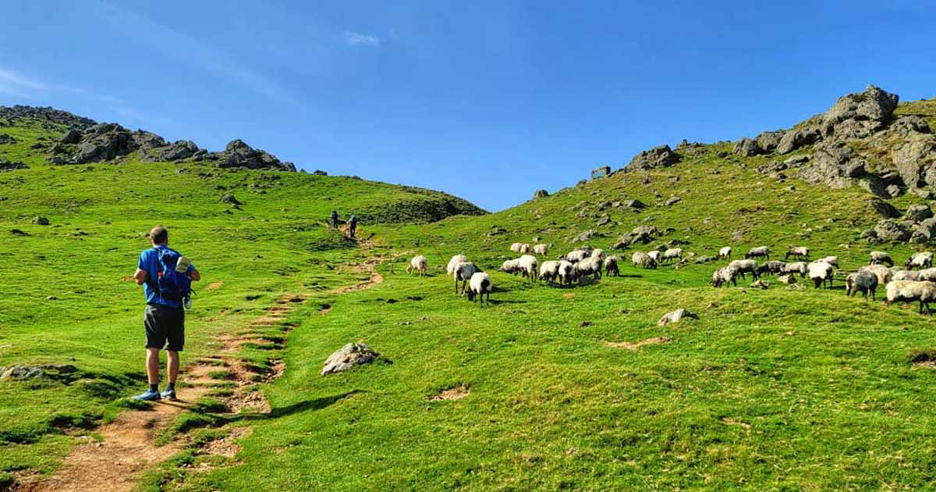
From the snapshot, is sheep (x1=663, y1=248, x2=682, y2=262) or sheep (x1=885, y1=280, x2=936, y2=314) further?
sheep (x1=663, y1=248, x2=682, y2=262)

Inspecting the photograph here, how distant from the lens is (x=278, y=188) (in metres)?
126

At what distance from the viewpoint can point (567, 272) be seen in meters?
39.3

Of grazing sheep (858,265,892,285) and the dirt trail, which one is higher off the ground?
grazing sheep (858,265,892,285)

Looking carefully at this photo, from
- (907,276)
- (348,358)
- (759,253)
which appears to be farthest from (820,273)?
(348,358)

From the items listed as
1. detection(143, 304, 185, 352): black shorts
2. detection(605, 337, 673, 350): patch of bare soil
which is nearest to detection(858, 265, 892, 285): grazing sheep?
detection(605, 337, 673, 350): patch of bare soil

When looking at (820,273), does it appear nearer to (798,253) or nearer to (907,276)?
(907,276)

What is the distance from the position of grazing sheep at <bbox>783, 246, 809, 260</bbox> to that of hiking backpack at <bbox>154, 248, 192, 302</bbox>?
55.7 metres

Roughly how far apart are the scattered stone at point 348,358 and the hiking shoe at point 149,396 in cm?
608

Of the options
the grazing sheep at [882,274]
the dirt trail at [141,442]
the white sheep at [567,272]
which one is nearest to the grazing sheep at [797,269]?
the grazing sheep at [882,274]

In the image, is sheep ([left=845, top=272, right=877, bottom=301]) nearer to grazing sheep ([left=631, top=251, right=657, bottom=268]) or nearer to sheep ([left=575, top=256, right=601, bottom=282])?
sheep ([left=575, top=256, right=601, bottom=282])

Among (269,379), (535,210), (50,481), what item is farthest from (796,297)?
(535,210)

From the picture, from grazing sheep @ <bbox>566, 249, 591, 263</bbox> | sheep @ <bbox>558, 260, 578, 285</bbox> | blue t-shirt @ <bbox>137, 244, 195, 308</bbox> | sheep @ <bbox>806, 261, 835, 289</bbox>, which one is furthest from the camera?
grazing sheep @ <bbox>566, 249, 591, 263</bbox>

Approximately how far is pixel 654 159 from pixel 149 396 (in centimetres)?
11846

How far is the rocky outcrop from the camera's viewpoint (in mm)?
115469
